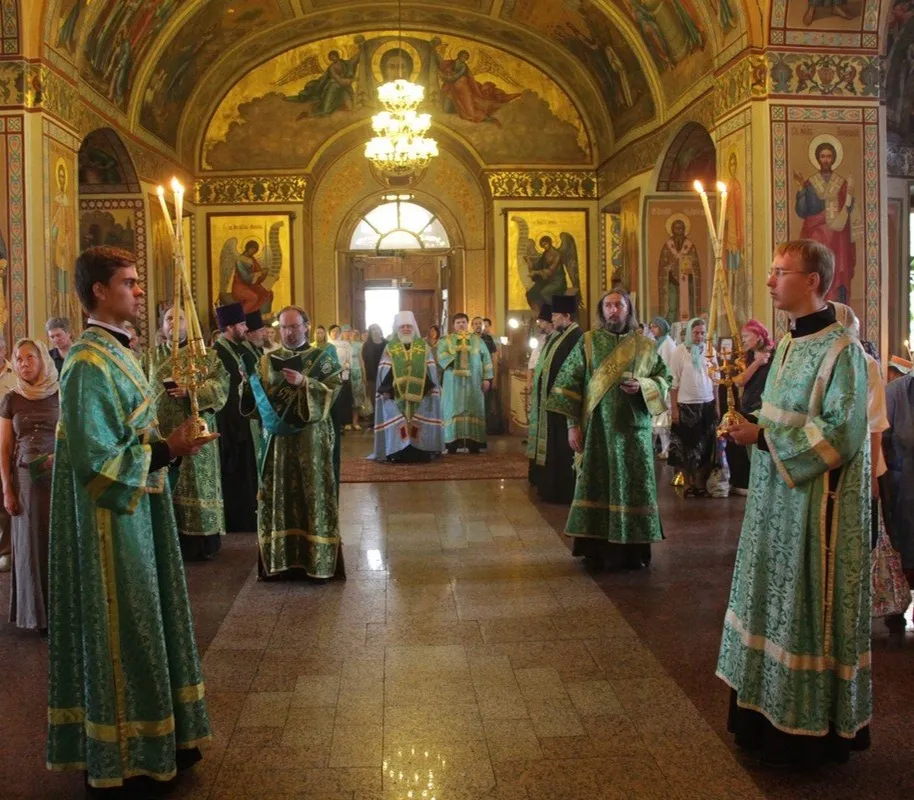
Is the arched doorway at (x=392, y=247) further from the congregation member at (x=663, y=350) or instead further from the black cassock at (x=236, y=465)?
the black cassock at (x=236, y=465)

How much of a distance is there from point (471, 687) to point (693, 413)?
5.81m

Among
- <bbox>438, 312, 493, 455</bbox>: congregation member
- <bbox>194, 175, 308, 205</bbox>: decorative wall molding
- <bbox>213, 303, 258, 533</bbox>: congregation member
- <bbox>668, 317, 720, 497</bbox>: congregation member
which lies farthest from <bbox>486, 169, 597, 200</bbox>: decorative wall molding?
<bbox>213, 303, 258, 533</bbox>: congregation member

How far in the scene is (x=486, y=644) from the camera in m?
5.36

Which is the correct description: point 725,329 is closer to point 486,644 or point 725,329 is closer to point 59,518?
point 486,644

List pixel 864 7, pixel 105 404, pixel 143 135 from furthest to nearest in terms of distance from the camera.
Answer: pixel 143 135 < pixel 864 7 < pixel 105 404

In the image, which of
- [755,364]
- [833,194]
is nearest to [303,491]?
[755,364]

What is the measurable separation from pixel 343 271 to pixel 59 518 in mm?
17959

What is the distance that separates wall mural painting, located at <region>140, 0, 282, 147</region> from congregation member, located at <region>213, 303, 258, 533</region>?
392 inches

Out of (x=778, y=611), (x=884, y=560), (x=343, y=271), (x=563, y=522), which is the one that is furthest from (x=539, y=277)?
(x=778, y=611)

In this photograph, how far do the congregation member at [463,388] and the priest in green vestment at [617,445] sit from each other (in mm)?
7262

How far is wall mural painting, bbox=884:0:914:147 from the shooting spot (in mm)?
14526

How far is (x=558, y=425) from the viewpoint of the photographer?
10.0 metres

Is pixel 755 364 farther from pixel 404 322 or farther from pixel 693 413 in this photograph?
pixel 404 322

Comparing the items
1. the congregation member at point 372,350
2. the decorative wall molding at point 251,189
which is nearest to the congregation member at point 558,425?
the congregation member at point 372,350
